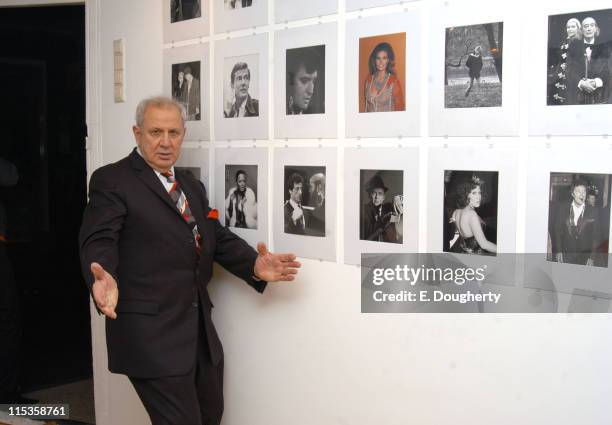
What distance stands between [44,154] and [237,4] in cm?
316

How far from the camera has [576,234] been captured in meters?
1.63

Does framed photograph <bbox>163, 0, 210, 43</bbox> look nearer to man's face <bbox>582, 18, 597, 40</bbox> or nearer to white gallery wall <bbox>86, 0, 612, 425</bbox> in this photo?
white gallery wall <bbox>86, 0, 612, 425</bbox>

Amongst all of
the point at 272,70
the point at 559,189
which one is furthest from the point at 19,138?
the point at 559,189

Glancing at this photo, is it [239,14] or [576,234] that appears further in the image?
[239,14]

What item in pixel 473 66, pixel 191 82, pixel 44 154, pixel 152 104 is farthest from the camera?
pixel 44 154

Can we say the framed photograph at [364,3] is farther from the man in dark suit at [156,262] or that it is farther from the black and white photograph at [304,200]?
the man in dark suit at [156,262]

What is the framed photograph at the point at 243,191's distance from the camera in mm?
2305

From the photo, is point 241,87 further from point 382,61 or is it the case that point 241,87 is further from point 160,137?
point 382,61

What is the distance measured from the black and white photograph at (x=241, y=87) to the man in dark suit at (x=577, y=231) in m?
1.10

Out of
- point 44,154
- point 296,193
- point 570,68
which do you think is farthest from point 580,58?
point 44,154

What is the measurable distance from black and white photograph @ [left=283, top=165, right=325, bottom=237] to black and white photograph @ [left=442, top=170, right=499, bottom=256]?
45 centimetres

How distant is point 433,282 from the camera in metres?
1.91

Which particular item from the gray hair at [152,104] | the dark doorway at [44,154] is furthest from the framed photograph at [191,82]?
the dark doorway at [44,154]

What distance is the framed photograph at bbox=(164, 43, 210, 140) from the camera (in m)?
2.47
